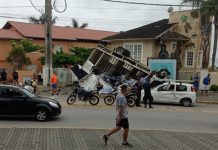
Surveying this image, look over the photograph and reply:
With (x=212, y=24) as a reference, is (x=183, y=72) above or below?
below

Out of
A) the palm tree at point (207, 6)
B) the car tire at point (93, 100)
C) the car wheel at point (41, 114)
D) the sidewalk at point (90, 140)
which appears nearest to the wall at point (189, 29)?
the palm tree at point (207, 6)

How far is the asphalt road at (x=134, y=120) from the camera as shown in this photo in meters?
15.5

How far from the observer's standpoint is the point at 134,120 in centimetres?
1741

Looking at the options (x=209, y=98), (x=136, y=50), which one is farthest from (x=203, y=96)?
(x=136, y=50)

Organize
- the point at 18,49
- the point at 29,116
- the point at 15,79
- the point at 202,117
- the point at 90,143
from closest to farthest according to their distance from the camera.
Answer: the point at 90,143 → the point at 29,116 → the point at 202,117 → the point at 15,79 → the point at 18,49

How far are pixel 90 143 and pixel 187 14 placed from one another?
30.7 metres

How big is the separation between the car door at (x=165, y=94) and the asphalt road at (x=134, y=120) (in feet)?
13.4

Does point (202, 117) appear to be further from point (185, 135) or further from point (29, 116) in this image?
point (29, 116)

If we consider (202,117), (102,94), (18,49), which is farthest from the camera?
(18,49)

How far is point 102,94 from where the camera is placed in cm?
2683

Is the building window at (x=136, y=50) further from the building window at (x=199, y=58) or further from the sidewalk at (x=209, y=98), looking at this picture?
the sidewalk at (x=209, y=98)

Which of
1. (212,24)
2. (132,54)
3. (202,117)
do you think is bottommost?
(202,117)

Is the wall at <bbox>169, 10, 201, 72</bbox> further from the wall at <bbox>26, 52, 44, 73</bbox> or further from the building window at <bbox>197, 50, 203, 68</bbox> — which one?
the wall at <bbox>26, 52, 44, 73</bbox>

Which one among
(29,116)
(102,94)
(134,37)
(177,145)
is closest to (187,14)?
(134,37)
